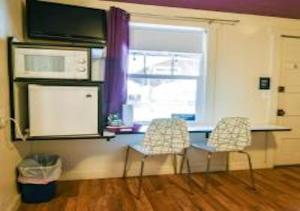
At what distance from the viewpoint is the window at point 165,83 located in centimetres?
348

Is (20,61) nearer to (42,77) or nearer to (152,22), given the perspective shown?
(42,77)

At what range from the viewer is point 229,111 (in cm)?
371

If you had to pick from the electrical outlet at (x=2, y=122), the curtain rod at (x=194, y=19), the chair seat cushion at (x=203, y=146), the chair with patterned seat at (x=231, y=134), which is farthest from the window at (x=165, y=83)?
the electrical outlet at (x=2, y=122)

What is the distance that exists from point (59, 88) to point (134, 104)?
4.06ft

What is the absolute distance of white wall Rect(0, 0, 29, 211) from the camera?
2.14 metres

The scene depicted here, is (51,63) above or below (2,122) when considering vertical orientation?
above

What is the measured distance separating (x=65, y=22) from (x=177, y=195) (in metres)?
2.12

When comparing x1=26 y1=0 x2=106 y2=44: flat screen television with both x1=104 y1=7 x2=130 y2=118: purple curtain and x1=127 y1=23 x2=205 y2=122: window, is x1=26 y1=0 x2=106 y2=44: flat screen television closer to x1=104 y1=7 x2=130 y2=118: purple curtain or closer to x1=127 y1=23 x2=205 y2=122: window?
x1=104 y1=7 x2=130 y2=118: purple curtain

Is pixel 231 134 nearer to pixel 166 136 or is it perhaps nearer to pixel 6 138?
pixel 166 136

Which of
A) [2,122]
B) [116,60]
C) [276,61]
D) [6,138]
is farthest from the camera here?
[276,61]

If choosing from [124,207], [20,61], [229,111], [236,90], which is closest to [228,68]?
[236,90]

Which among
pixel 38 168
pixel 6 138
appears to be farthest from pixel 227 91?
Answer: pixel 6 138

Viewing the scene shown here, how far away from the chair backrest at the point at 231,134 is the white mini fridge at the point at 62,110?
1.32m

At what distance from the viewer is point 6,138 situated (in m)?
2.27
